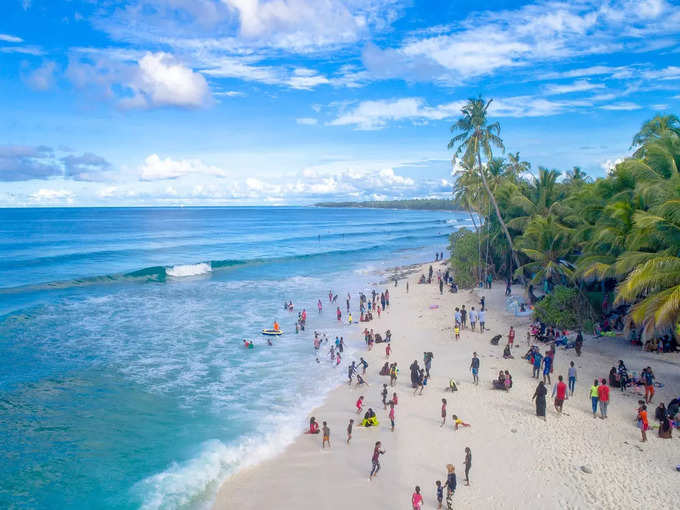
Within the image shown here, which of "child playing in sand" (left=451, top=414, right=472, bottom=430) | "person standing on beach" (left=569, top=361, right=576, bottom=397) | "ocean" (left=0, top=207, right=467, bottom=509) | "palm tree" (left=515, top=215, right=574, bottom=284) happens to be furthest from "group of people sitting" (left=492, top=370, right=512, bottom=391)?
"palm tree" (left=515, top=215, right=574, bottom=284)

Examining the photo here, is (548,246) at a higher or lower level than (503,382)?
higher

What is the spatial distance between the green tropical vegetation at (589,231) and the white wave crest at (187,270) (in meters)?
28.1

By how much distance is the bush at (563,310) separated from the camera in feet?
71.8

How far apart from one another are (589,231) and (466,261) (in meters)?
16.8

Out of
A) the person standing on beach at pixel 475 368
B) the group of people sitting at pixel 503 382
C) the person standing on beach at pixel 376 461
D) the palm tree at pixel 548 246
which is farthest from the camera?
the palm tree at pixel 548 246

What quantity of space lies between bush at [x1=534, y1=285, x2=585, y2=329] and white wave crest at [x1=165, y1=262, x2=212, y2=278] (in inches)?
1518

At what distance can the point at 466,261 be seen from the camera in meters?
38.2

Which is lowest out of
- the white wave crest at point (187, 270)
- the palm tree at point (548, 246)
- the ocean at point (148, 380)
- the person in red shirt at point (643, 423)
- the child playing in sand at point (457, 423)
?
the ocean at point (148, 380)

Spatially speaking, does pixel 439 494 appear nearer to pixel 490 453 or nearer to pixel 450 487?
pixel 450 487

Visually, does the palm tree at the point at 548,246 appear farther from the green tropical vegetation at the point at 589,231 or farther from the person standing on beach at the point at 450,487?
the person standing on beach at the point at 450,487

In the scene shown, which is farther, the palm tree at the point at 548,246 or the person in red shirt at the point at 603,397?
the palm tree at the point at 548,246

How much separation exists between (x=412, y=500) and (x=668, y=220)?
11.0 meters

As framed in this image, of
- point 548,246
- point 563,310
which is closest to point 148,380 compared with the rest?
point 563,310

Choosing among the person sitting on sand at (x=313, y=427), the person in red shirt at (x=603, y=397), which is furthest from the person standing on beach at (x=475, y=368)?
the person sitting on sand at (x=313, y=427)
